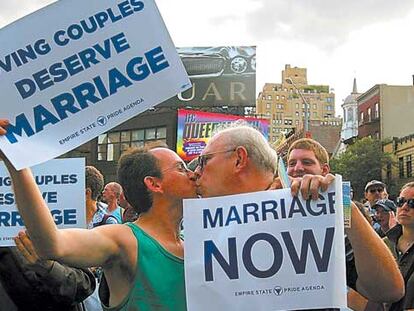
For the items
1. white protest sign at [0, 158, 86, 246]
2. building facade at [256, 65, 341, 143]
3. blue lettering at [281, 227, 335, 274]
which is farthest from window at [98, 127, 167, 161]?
building facade at [256, 65, 341, 143]

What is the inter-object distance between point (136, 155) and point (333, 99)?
176078 mm

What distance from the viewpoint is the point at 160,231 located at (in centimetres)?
268

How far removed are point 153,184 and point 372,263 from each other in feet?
2.93

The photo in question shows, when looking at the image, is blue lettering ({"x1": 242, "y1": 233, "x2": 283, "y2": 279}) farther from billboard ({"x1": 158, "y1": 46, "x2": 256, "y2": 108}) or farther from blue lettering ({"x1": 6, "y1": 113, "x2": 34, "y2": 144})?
billboard ({"x1": 158, "y1": 46, "x2": 256, "y2": 108})

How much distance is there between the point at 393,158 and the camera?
2181 inches

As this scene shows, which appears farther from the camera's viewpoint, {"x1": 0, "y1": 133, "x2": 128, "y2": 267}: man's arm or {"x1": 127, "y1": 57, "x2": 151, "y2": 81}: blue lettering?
{"x1": 127, "y1": 57, "x2": 151, "y2": 81}: blue lettering

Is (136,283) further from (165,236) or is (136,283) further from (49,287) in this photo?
(49,287)

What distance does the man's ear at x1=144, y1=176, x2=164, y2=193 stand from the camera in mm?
2762

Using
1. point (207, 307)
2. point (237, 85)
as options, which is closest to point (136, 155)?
point (207, 307)

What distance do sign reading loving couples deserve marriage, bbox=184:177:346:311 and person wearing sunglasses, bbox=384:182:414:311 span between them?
1.58 meters

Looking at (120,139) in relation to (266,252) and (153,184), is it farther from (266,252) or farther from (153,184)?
(266,252)

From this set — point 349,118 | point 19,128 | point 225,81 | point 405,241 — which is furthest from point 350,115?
point 19,128

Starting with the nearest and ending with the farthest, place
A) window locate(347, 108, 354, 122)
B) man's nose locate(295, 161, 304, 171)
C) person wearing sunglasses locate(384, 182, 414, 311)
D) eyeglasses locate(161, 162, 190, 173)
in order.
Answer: eyeglasses locate(161, 162, 190, 173)
man's nose locate(295, 161, 304, 171)
person wearing sunglasses locate(384, 182, 414, 311)
window locate(347, 108, 354, 122)

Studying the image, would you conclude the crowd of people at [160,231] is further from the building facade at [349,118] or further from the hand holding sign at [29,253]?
the building facade at [349,118]
